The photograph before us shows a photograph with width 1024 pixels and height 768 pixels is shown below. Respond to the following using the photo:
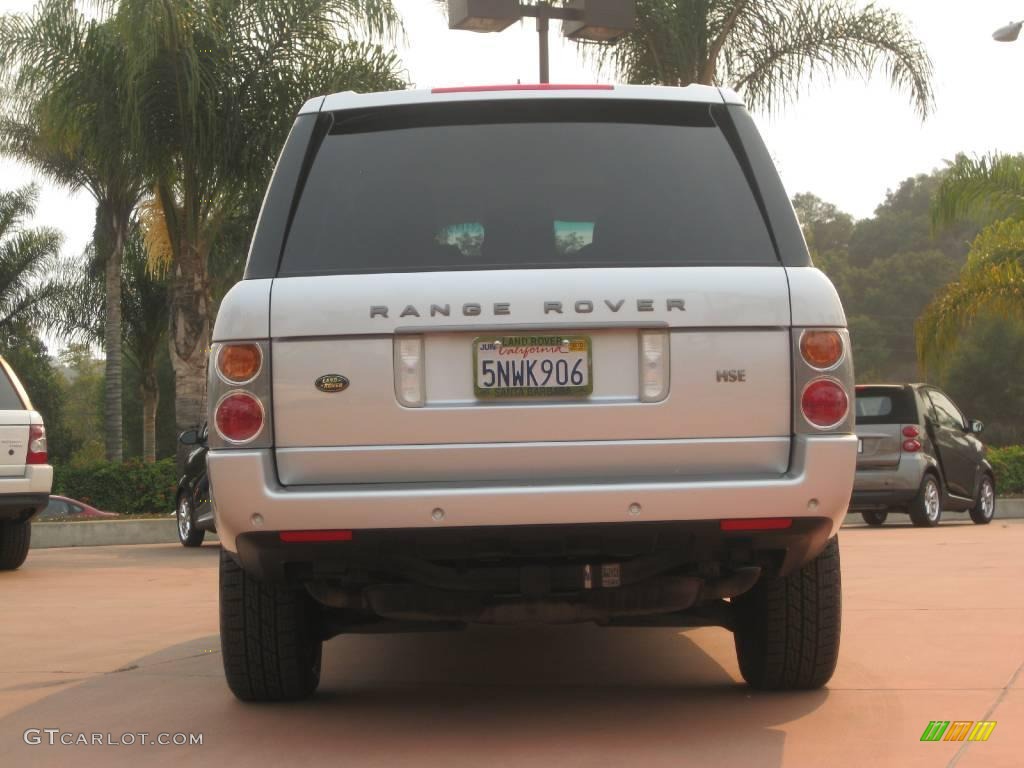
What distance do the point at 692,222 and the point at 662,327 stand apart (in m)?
0.42

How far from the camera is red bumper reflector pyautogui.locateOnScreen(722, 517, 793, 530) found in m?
4.29

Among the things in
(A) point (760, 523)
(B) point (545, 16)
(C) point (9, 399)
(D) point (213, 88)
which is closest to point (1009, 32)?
(B) point (545, 16)

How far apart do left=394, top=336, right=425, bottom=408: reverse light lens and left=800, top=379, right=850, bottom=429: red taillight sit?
1162 mm

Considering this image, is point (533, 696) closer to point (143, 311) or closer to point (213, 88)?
point (213, 88)

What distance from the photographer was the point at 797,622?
197 inches

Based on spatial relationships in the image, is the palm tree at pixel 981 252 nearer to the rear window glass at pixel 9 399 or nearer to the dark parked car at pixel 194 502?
the dark parked car at pixel 194 502

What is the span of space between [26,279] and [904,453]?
108 ft

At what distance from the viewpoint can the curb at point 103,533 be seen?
16.8m

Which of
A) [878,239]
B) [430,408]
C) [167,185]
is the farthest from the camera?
[878,239]

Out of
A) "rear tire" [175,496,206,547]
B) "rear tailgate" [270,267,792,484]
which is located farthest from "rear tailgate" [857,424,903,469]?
"rear tailgate" [270,267,792,484]

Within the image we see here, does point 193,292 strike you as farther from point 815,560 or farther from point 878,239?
point 878,239

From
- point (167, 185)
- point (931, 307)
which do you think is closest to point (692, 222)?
point (167, 185)

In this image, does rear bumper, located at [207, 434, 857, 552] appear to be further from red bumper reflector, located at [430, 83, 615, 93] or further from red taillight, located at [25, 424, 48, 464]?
red taillight, located at [25, 424, 48, 464]

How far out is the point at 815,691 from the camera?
529 centimetres
